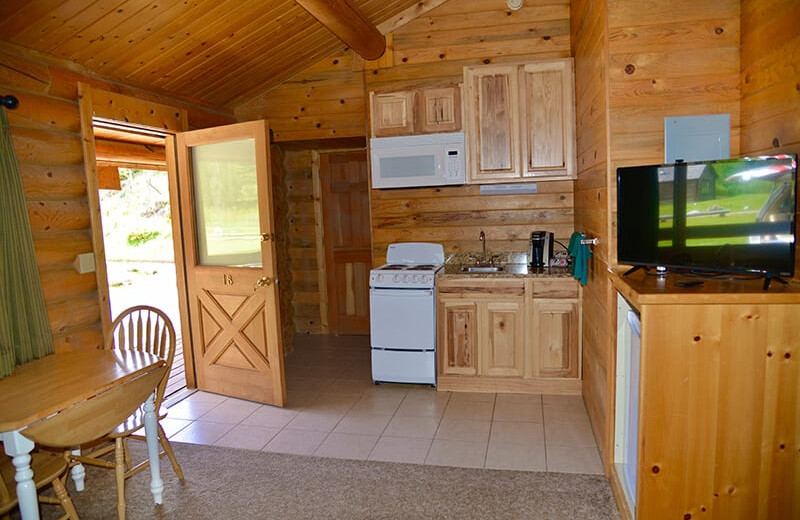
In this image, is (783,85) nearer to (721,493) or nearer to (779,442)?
(779,442)

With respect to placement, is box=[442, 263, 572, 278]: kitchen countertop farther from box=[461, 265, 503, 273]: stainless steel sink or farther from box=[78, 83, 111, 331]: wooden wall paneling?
box=[78, 83, 111, 331]: wooden wall paneling

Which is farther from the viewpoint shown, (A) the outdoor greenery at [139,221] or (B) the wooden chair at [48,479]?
(A) the outdoor greenery at [139,221]

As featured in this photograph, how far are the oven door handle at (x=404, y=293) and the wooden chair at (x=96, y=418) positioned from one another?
6.20 ft

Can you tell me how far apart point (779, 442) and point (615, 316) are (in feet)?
2.74

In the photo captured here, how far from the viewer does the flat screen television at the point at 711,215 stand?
1.73 meters

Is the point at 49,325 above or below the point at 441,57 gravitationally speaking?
below

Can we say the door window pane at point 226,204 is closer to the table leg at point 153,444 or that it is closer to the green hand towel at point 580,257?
the table leg at point 153,444

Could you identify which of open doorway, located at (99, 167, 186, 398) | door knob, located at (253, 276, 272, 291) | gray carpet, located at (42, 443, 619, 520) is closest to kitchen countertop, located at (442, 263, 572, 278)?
door knob, located at (253, 276, 272, 291)

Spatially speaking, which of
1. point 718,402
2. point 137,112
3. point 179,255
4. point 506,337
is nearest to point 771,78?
point 718,402

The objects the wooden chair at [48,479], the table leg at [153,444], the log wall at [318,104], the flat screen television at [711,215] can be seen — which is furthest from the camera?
the log wall at [318,104]

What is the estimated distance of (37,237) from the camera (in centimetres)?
279

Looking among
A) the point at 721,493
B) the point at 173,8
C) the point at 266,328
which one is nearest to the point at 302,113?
the point at 173,8

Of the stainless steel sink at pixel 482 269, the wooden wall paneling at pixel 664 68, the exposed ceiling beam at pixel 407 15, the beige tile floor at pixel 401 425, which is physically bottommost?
the beige tile floor at pixel 401 425

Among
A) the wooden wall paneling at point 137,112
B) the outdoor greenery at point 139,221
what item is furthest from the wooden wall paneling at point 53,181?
the outdoor greenery at point 139,221
